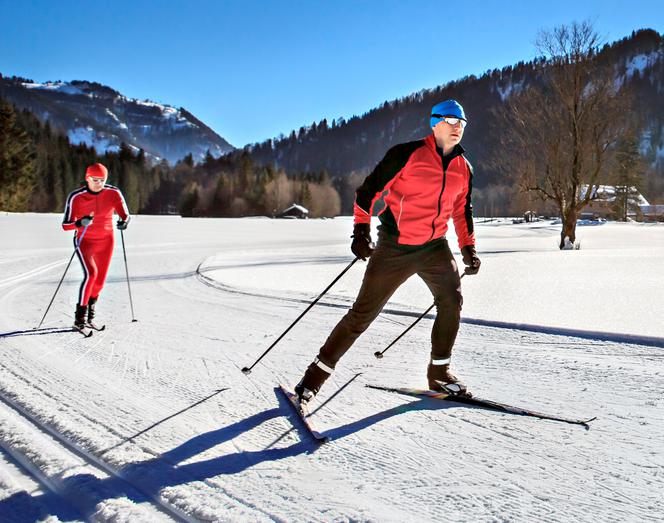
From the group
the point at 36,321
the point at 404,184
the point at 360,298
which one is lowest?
the point at 36,321

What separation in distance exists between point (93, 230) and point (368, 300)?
4.24 meters

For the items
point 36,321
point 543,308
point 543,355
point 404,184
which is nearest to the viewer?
point 404,184

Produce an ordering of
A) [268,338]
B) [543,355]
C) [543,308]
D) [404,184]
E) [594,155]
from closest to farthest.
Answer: [404,184], [543,355], [268,338], [543,308], [594,155]

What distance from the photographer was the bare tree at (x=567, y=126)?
1908 cm

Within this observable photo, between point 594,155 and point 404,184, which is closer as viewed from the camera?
point 404,184

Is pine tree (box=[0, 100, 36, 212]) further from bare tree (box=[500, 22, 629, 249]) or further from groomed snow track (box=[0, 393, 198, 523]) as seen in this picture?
groomed snow track (box=[0, 393, 198, 523])

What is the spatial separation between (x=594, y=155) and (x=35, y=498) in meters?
21.5

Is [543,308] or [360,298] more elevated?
[360,298]

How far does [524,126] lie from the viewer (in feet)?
66.4

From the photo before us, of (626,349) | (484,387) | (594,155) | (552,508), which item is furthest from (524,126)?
(552,508)

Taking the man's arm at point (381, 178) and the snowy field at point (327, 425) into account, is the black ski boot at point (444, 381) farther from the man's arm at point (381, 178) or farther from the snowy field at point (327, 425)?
the man's arm at point (381, 178)

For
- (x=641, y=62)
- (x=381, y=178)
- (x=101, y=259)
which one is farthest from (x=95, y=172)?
(x=641, y=62)

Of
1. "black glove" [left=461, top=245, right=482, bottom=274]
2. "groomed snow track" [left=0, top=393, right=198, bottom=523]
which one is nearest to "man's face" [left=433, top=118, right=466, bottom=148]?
"black glove" [left=461, top=245, right=482, bottom=274]

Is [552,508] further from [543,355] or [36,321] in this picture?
[36,321]
